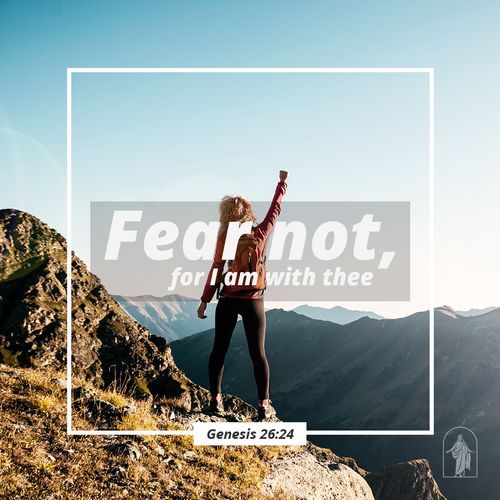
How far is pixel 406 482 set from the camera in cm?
10362

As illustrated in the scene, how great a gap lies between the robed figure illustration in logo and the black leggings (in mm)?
144529

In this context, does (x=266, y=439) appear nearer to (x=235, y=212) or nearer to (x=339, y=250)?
(x=339, y=250)

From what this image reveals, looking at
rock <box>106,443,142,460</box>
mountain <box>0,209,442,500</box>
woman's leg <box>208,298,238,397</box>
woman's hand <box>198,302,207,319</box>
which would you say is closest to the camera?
mountain <box>0,209,442,500</box>

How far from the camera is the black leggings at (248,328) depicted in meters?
8.05

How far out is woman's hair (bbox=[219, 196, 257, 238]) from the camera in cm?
807

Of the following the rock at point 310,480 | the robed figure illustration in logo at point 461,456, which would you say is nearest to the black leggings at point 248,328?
the rock at point 310,480

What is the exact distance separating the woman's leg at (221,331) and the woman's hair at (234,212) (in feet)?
4.13

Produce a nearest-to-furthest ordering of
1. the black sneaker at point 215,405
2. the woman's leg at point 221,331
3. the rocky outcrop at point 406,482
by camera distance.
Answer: the woman's leg at point 221,331, the black sneaker at point 215,405, the rocky outcrop at point 406,482

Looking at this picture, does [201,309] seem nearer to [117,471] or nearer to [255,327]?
[255,327]

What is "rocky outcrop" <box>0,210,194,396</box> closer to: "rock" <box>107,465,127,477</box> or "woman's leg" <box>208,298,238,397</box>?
"woman's leg" <box>208,298,238,397</box>

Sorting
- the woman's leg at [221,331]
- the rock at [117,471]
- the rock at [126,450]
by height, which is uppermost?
the woman's leg at [221,331]

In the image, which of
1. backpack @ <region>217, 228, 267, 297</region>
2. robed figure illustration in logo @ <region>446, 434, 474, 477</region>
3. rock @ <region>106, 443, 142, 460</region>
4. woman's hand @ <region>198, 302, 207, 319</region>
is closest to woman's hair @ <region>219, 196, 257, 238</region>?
backpack @ <region>217, 228, 267, 297</region>

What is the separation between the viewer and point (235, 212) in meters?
8.05

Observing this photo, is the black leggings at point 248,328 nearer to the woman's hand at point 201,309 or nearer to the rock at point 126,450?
the woman's hand at point 201,309
